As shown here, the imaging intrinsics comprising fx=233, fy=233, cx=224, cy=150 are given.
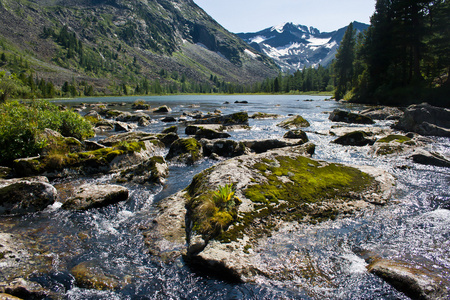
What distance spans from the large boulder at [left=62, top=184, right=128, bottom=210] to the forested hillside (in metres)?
47.5

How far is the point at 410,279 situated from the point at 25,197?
1208 centimetres

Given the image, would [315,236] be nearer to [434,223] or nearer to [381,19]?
[434,223]

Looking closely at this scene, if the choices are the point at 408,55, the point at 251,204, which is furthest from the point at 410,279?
the point at 408,55

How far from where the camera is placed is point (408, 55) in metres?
48.9

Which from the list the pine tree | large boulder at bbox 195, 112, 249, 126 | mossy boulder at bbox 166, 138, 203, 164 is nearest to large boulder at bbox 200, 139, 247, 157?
mossy boulder at bbox 166, 138, 203, 164

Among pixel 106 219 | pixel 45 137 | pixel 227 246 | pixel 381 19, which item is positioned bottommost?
pixel 106 219

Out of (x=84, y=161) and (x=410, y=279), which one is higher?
(x=84, y=161)

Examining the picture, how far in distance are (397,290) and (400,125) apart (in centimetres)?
2527

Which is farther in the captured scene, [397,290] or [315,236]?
[315,236]

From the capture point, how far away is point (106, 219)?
332 inches

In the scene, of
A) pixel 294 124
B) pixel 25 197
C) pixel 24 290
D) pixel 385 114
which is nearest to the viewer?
Answer: pixel 24 290

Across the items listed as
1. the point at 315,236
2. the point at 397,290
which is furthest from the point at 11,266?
the point at 397,290

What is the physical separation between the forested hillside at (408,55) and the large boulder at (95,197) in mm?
47544

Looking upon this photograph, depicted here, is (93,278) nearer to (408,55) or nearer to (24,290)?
(24,290)
